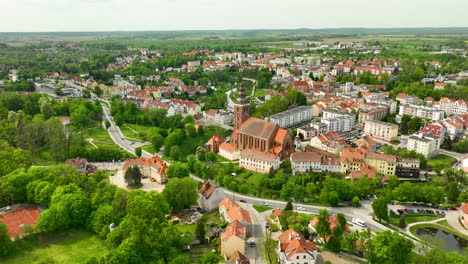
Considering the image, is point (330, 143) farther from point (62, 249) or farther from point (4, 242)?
point (4, 242)

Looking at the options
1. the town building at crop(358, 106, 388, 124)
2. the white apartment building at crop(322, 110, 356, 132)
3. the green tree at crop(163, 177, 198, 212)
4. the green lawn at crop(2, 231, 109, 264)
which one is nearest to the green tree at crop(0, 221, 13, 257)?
the green lawn at crop(2, 231, 109, 264)

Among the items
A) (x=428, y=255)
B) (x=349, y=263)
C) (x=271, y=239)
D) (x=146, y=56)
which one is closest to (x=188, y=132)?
(x=271, y=239)

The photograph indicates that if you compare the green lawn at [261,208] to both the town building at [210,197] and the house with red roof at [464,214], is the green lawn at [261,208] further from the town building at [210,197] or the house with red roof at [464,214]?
the house with red roof at [464,214]

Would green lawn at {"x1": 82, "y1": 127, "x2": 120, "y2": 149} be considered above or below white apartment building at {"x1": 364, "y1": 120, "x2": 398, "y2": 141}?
below

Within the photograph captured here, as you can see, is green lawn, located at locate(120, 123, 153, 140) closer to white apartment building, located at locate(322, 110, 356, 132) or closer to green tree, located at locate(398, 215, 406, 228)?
white apartment building, located at locate(322, 110, 356, 132)

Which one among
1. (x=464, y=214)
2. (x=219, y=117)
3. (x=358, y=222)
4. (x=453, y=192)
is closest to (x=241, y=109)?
(x=219, y=117)

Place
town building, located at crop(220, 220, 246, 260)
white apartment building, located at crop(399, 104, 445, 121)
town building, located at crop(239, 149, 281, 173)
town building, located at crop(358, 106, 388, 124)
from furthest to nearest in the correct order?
1. town building, located at crop(358, 106, 388, 124)
2. white apartment building, located at crop(399, 104, 445, 121)
3. town building, located at crop(239, 149, 281, 173)
4. town building, located at crop(220, 220, 246, 260)
